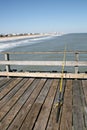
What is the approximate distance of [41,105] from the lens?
4.02 m

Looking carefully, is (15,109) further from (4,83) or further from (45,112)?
(4,83)

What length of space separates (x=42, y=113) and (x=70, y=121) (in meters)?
0.68

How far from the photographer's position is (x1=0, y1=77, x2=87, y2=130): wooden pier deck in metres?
3.20

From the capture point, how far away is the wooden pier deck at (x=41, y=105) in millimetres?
3199

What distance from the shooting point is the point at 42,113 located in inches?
143

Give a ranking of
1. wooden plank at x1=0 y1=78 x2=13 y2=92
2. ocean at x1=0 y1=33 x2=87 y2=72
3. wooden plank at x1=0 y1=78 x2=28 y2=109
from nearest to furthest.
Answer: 1. wooden plank at x1=0 y1=78 x2=28 y2=109
2. wooden plank at x1=0 y1=78 x2=13 y2=92
3. ocean at x1=0 y1=33 x2=87 y2=72

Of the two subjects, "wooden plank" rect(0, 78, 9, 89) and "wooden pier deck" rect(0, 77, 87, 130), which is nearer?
"wooden pier deck" rect(0, 77, 87, 130)

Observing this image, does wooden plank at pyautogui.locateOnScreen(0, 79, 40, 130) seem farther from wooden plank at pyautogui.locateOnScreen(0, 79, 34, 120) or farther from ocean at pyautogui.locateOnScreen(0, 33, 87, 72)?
ocean at pyautogui.locateOnScreen(0, 33, 87, 72)

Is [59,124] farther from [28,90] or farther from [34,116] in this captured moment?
[28,90]

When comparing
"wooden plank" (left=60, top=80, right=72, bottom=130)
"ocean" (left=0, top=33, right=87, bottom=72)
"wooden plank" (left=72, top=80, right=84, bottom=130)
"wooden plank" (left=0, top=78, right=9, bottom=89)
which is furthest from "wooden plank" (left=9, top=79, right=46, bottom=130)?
"ocean" (left=0, top=33, right=87, bottom=72)

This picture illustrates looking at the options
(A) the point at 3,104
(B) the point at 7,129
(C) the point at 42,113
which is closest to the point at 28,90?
(A) the point at 3,104

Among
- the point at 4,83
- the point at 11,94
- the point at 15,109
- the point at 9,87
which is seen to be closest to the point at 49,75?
the point at 9,87

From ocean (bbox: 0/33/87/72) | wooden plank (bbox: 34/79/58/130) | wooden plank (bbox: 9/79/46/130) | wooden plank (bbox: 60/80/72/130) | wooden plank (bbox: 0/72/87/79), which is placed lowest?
ocean (bbox: 0/33/87/72)

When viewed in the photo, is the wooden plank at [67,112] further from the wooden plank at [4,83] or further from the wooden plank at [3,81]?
the wooden plank at [3,81]
